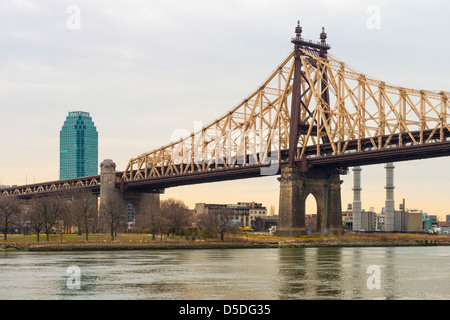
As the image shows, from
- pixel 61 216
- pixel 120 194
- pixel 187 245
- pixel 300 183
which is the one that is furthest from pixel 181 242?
pixel 120 194

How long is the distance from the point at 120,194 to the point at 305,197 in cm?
5499

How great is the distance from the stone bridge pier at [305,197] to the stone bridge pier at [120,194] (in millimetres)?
43579

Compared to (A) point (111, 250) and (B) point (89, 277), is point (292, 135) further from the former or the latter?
(B) point (89, 277)

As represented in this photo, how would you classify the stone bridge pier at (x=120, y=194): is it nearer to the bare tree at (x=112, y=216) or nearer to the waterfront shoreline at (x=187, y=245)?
the bare tree at (x=112, y=216)

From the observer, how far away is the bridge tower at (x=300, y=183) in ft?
390

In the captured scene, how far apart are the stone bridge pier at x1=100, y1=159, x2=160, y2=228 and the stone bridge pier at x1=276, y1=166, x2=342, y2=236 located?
43.6 meters

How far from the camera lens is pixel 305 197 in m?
121

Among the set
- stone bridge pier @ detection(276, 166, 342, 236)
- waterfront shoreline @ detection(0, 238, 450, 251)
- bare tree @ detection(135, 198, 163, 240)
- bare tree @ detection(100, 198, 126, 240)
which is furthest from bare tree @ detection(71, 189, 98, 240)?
stone bridge pier @ detection(276, 166, 342, 236)

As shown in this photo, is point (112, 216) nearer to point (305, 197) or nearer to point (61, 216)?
point (61, 216)

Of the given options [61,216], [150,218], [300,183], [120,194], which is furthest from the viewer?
[120,194]

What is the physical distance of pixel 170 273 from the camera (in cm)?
5900

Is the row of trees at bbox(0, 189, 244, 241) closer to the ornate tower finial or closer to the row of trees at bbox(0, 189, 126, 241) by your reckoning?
the row of trees at bbox(0, 189, 126, 241)

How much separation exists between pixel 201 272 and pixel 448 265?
26.3 meters

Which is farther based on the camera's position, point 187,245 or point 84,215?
point 84,215
